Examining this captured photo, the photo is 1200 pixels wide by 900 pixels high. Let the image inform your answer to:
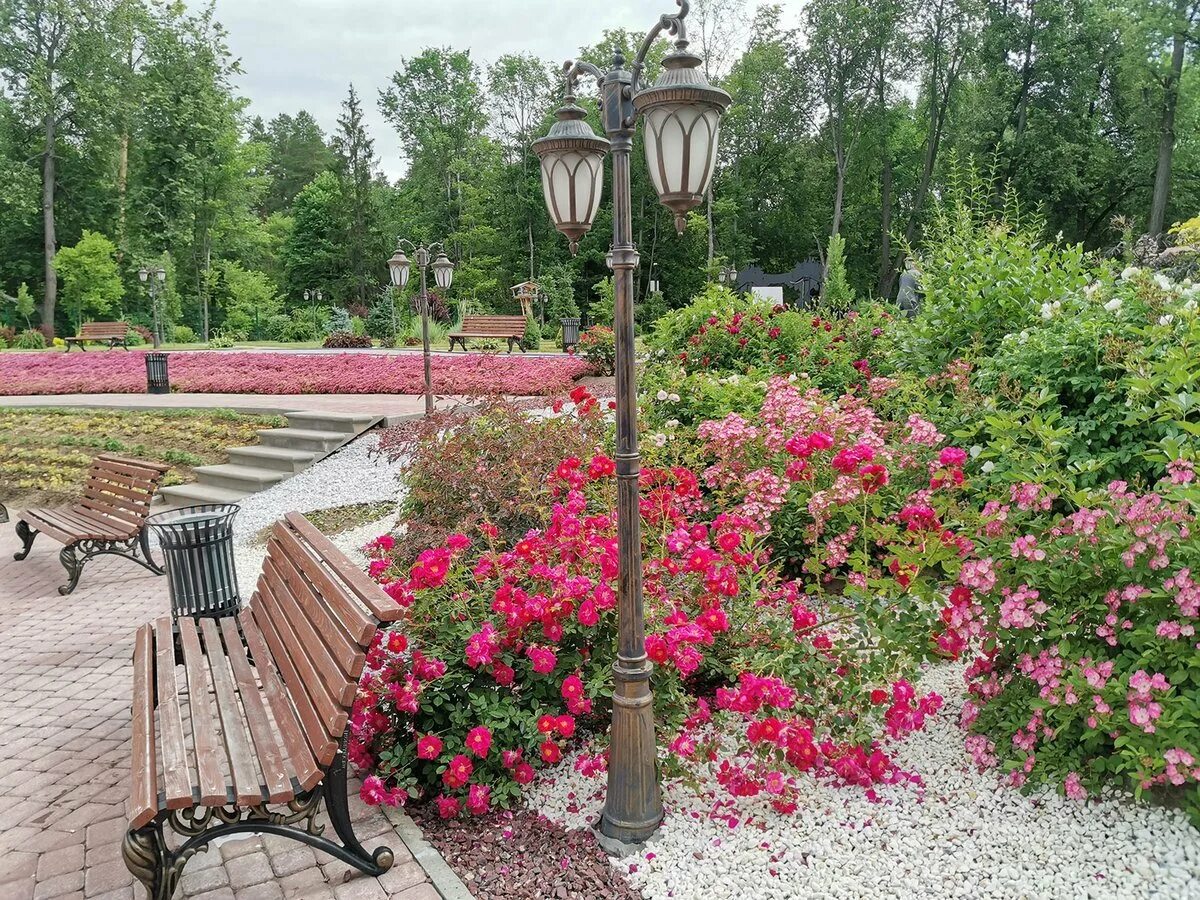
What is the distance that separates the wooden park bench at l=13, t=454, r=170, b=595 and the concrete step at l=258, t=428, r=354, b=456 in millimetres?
2654

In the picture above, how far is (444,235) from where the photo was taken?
3878cm

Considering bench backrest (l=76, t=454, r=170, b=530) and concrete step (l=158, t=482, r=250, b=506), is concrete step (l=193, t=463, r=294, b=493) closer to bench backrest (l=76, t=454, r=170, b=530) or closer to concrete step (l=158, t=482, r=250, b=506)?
concrete step (l=158, t=482, r=250, b=506)

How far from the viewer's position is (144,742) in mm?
2459

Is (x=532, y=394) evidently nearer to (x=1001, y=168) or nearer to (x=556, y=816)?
(x=556, y=816)

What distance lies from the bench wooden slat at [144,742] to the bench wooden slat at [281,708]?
14.4 inches

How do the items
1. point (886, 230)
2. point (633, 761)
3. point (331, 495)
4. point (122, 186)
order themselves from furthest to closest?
point (122, 186), point (886, 230), point (331, 495), point (633, 761)

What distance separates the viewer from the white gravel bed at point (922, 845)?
7.58ft

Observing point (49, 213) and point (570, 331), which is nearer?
point (570, 331)

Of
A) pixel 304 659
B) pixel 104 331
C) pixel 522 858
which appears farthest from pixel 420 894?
pixel 104 331

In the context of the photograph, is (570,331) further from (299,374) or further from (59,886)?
(59,886)

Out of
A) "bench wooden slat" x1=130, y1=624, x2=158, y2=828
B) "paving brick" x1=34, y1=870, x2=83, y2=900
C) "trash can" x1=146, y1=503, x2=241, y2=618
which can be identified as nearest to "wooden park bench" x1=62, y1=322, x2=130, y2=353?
"trash can" x1=146, y1=503, x2=241, y2=618

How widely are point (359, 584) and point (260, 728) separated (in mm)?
558

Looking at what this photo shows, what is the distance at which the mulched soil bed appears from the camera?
248cm

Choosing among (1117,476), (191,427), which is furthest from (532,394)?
(1117,476)
